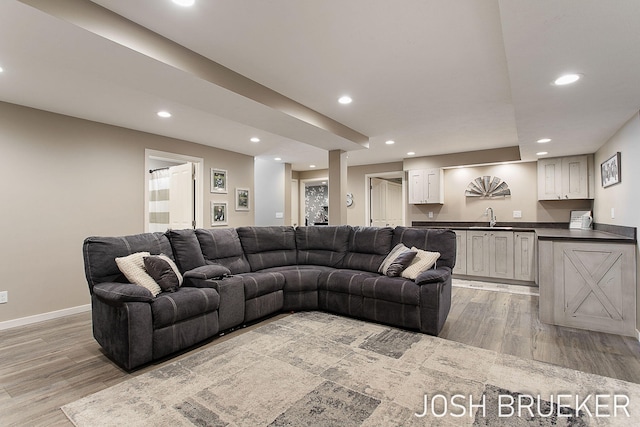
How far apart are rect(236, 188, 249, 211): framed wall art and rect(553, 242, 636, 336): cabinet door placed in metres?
5.12

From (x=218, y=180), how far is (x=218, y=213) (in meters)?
0.62

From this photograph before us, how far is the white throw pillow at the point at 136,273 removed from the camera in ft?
8.96

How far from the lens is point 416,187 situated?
683 cm

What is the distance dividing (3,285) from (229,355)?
2.88m

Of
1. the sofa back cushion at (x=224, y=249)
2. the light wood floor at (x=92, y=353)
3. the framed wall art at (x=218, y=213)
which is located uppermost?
the framed wall art at (x=218, y=213)

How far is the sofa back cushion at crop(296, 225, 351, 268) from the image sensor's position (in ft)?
14.5

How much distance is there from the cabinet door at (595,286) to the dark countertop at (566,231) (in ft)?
0.24

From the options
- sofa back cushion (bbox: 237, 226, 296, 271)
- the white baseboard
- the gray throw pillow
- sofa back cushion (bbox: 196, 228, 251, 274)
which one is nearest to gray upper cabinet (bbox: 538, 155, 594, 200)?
the gray throw pillow

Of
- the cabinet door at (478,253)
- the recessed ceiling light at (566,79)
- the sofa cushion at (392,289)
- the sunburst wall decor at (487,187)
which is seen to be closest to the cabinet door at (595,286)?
the sofa cushion at (392,289)

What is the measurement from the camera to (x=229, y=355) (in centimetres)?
267

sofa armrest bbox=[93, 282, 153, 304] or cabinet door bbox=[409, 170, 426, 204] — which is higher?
cabinet door bbox=[409, 170, 426, 204]

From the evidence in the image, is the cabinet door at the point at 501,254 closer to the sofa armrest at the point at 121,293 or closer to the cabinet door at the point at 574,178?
the cabinet door at the point at 574,178

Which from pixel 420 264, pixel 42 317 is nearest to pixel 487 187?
pixel 420 264

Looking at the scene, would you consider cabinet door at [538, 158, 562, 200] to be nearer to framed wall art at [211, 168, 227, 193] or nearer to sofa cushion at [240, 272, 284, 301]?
sofa cushion at [240, 272, 284, 301]
